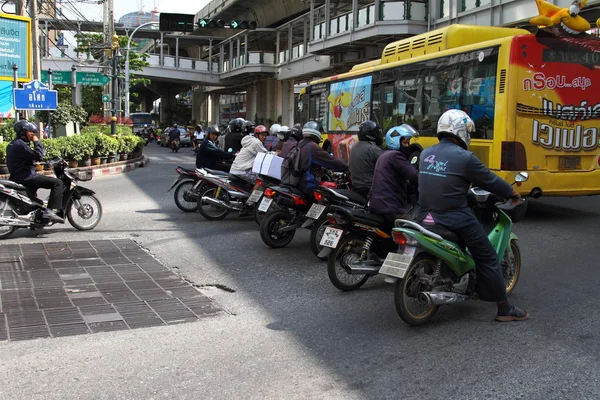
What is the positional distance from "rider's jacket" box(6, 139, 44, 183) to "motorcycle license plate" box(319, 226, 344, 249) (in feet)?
16.4

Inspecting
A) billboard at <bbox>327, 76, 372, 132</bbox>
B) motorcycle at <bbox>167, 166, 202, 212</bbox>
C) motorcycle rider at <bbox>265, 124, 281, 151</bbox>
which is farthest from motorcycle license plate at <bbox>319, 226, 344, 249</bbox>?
billboard at <bbox>327, 76, 372, 132</bbox>

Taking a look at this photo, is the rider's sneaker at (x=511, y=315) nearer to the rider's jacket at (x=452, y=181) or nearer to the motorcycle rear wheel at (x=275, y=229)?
the rider's jacket at (x=452, y=181)

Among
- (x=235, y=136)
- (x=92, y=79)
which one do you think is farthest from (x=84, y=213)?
(x=92, y=79)

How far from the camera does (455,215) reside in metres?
5.16

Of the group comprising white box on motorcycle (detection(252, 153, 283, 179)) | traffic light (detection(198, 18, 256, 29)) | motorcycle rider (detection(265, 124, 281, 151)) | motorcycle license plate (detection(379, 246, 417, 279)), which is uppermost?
traffic light (detection(198, 18, 256, 29))

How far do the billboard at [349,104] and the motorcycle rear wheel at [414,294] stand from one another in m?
9.49

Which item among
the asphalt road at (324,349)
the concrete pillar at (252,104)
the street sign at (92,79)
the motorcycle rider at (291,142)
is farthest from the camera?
the concrete pillar at (252,104)

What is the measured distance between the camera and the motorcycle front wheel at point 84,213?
9.84m

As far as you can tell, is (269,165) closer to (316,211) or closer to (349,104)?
(316,211)

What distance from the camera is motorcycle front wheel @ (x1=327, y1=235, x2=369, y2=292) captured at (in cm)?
641

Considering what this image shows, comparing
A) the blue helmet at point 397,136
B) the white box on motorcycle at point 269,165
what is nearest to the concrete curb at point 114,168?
the white box on motorcycle at point 269,165

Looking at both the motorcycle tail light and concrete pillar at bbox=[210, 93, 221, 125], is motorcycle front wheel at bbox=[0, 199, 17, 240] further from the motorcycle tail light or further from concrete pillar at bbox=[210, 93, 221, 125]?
concrete pillar at bbox=[210, 93, 221, 125]

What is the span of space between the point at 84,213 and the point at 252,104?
4616 cm

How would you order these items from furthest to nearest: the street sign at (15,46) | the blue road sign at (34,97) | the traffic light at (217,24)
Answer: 1. the traffic light at (217,24)
2. the street sign at (15,46)
3. the blue road sign at (34,97)
